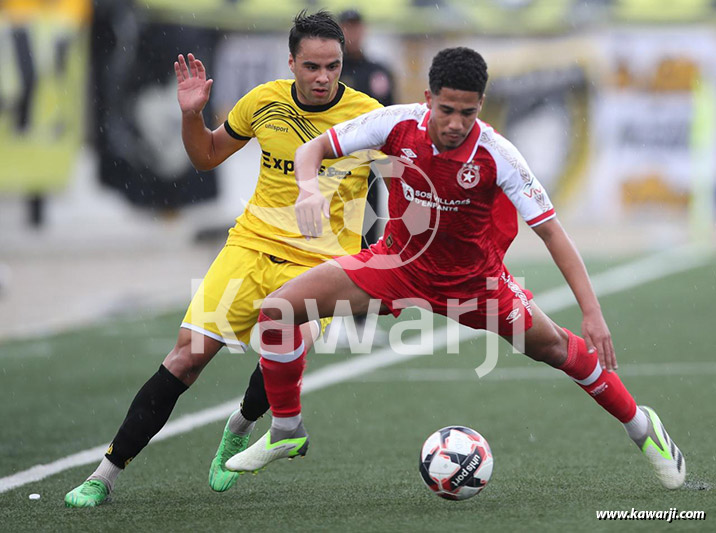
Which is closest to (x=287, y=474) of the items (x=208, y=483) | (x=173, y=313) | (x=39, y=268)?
(x=208, y=483)

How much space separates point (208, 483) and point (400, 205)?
5.86 feet

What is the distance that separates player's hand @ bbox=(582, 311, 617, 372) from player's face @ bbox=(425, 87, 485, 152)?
0.97 m

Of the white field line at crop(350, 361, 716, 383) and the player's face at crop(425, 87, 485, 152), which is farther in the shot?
the white field line at crop(350, 361, 716, 383)

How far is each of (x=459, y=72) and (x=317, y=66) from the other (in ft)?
3.88

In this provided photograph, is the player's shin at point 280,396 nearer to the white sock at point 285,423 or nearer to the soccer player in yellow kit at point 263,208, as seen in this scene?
the white sock at point 285,423

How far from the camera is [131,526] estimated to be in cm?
504

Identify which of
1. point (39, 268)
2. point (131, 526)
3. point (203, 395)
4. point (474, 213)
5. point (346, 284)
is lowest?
point (39, 268)

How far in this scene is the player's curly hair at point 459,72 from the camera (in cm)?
505

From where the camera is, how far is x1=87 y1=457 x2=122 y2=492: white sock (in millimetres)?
5613

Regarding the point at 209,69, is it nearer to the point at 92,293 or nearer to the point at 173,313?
the point at 92,293

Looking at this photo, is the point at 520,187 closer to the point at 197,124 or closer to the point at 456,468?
the point at 456,468

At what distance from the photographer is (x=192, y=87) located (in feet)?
20.3

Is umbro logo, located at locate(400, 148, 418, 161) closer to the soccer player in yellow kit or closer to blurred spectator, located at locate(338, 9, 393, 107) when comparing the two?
the soccer player in yellow kit

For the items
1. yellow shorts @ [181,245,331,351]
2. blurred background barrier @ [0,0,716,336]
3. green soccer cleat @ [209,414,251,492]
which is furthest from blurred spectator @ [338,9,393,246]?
blurred background barrier @ [0,0,716,336]
